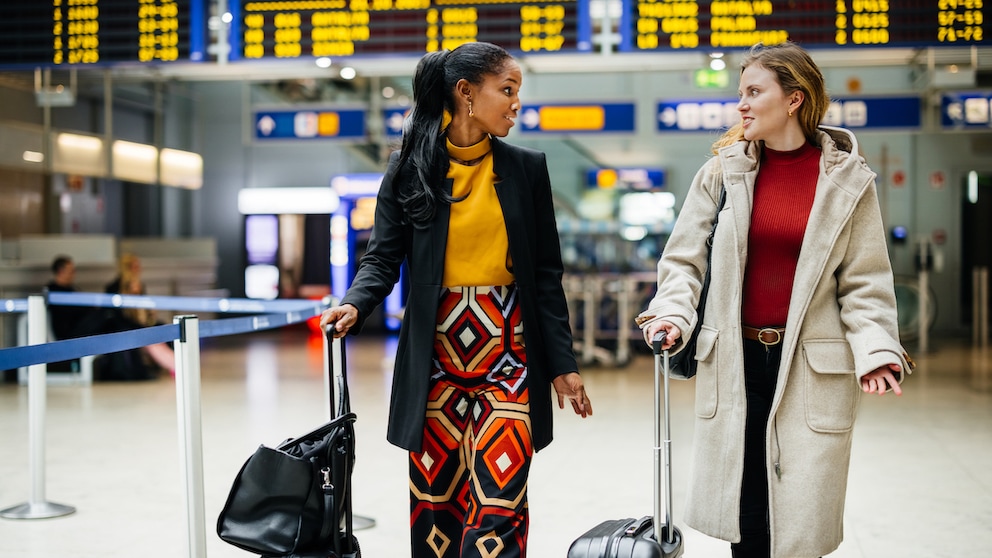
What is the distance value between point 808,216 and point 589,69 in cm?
547

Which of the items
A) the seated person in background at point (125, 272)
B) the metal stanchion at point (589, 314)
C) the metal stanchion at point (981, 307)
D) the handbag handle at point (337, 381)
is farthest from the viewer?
the metal stanchion at point (981, 307)

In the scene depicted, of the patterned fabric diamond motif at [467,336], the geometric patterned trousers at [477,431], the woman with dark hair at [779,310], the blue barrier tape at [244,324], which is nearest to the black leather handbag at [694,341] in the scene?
the woman with dark hair at [779,310]

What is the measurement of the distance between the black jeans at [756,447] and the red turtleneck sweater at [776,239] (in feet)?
0.25

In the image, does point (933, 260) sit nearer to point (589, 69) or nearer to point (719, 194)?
point (589, 69)

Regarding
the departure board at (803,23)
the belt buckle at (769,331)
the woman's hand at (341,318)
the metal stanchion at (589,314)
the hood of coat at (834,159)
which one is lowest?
the metal stanchion at (589,314)

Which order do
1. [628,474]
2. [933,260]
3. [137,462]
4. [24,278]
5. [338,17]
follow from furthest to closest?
1. [933,260]
2. [24,278]
3. [338,17]
4. [137,462]
5. [628,474]

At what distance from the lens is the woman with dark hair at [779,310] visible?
2375mm

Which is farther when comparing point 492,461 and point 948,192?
point 948,192

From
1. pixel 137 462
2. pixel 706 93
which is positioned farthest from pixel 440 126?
pixel 706 93

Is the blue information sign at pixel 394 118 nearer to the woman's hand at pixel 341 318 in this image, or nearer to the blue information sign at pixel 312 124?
the blue information sign at pixel 312 124

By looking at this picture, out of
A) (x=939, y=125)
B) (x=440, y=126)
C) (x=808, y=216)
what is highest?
(x=939, y=125)

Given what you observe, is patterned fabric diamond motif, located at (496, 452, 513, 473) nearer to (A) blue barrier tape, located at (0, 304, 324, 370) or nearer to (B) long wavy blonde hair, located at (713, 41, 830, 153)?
(B) long wavy blonde hair, located at (713, 41, 830, 153)

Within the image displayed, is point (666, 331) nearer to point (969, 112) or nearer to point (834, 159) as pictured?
point (834, 159)

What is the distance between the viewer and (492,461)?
2.41m
